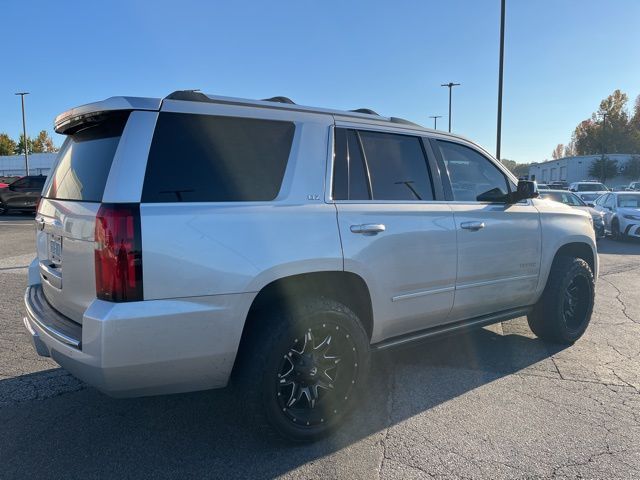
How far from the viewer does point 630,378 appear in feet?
14.0

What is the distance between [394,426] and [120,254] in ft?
6.82

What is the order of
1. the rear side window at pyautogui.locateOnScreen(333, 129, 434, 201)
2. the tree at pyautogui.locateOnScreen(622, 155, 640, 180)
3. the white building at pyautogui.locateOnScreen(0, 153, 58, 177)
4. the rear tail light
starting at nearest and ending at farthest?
the rear tail light < the rear side window at pyautogui.locateOnScreen(333, 129, 434, 201) < the tree at pyautogui.locateOnScreen(622, 155, 640, 180) < the white building at pyautogui.locateOnScreen(0, 153, 58, 177)

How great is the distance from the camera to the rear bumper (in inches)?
98.4

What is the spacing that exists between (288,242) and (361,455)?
1.33 meters

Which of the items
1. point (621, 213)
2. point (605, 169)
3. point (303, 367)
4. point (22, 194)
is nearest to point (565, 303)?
point (303, 367)

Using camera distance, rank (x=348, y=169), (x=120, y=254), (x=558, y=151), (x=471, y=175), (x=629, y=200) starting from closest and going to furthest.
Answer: (x=120, y=254) → (x=348, y=169) → (x=471, y=175) → (x=629, y=200) → (x=558, y=151)

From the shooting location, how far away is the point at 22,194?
21.4m

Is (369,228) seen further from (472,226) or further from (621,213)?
(621,213)

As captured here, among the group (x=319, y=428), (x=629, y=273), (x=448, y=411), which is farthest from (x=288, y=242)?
(x=629, y=273)

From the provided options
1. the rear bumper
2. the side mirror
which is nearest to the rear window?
the rear bumper

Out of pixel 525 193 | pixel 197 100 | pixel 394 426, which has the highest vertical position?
pixel 197 100

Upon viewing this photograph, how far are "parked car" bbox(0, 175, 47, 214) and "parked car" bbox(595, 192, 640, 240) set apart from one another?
21.3 m

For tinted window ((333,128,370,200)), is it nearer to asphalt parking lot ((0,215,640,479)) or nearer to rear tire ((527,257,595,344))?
asphalt parking lot ((0,215,640,479))

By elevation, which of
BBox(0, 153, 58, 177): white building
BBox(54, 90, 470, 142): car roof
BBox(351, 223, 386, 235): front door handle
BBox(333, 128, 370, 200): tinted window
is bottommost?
BBox(351, 223, 386, 235): front door handle
